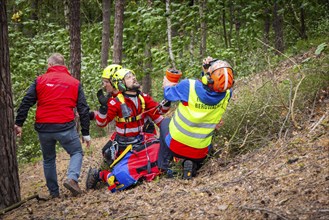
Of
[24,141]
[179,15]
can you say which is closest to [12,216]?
[179,15]

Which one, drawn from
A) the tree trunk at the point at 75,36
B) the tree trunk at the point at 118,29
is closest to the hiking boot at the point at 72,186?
the tree trunk at the point at 75,36

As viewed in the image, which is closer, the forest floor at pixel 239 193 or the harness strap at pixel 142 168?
the forest floor at pixel 239 193

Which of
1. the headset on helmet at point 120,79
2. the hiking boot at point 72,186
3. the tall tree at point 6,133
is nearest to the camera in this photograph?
the tall tree at point 6,133

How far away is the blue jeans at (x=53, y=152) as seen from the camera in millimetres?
6062

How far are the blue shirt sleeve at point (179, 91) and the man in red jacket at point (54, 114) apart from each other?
4.41ft

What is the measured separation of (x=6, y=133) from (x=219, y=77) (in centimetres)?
274

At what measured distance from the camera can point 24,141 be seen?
13.6 m

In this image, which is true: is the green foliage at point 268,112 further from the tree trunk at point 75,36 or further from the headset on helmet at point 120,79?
the tree trunk at point 75,36

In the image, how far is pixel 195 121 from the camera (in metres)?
5.71

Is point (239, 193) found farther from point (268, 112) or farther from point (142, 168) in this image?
point (142, 168)

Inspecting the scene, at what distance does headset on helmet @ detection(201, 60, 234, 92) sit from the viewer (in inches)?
214

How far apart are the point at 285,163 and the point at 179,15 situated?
5682 millimetres

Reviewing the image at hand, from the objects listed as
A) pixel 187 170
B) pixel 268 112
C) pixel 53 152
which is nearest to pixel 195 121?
pixel 187 170

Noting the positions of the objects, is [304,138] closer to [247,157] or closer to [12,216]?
[247,157]
